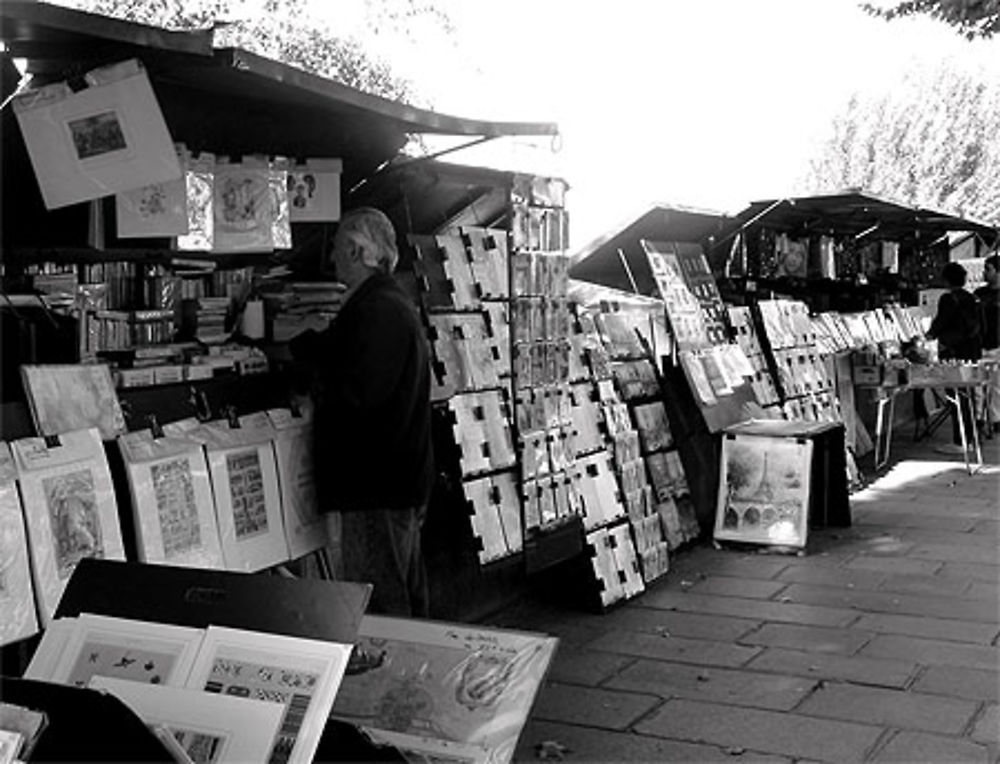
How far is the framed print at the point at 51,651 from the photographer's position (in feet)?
7.11

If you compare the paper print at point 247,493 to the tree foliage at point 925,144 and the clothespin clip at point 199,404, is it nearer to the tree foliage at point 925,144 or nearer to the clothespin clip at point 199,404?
the clothespin clip at point 199,404

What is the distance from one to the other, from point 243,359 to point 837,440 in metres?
4.91

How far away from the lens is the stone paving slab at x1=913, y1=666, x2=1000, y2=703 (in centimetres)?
507

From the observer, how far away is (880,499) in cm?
956

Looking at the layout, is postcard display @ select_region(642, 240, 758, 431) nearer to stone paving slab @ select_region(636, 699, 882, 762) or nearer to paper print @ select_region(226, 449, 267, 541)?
stone paving slab @ select_region(636, 699, 882, 762)

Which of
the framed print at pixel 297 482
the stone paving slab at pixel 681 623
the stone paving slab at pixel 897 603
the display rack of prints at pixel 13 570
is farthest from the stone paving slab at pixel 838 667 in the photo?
the display rack of prints at pixel 13 570

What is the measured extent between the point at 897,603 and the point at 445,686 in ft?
15.4

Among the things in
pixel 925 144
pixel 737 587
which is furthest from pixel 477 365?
pixel 925 144

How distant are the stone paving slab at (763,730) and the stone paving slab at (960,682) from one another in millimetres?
578

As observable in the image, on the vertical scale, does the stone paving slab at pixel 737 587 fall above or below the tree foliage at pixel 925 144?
below

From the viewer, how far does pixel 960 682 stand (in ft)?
17.1

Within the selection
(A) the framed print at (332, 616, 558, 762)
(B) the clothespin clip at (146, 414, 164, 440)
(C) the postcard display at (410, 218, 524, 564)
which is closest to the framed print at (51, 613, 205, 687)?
(A) the framed print at (332, 616, 558, 762)

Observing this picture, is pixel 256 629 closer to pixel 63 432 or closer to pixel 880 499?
pixel 63 432

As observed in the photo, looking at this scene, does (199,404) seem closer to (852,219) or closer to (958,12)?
→ (852,219)
